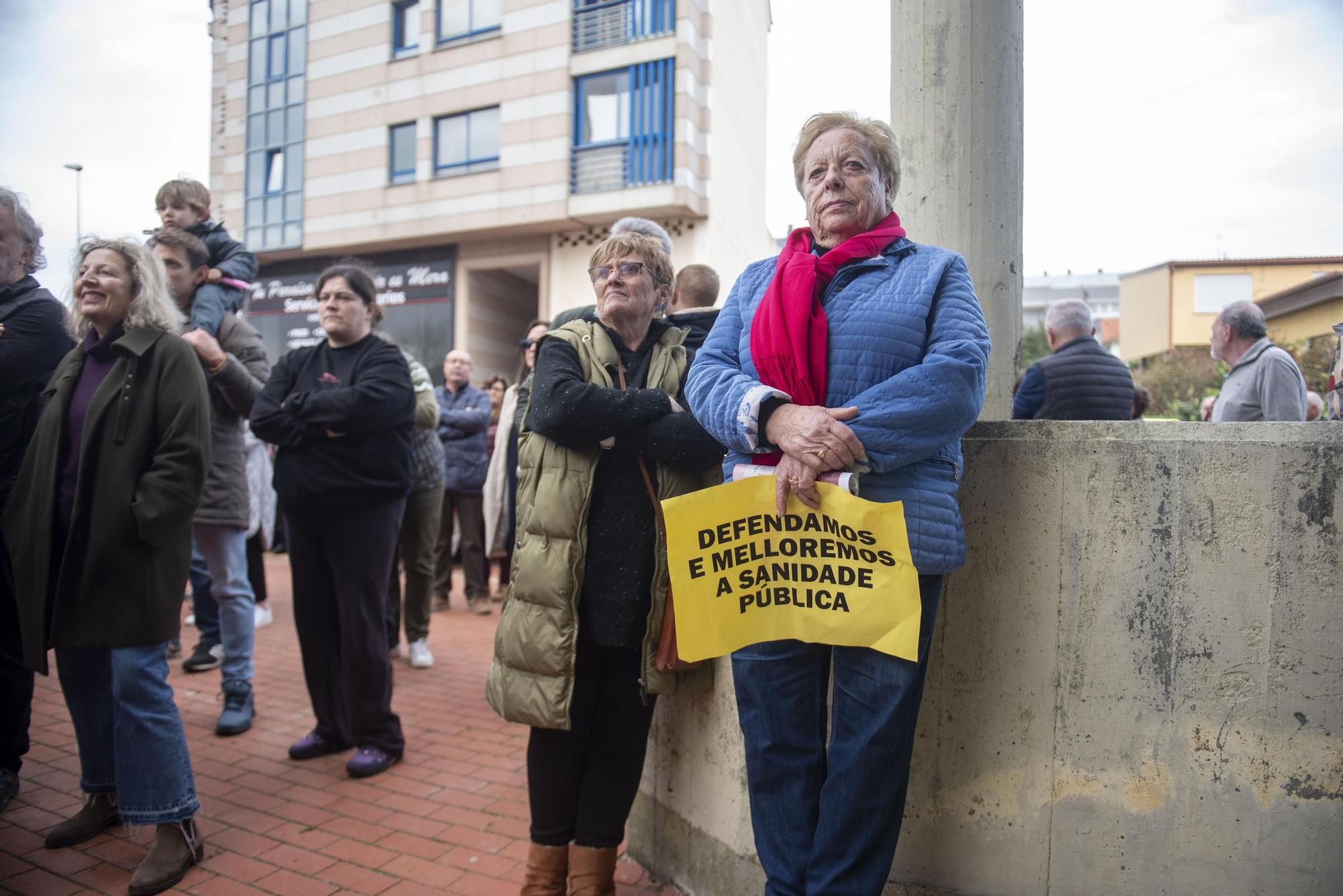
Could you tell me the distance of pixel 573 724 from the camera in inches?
104

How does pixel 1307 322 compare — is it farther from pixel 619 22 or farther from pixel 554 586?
pixel 554 586

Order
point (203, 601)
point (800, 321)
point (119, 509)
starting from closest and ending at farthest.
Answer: point (800, 321) → point (119, 509) → point (203, 601)

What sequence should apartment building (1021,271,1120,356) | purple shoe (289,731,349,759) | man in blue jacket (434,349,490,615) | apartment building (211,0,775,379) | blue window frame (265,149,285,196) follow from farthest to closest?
apartment building (1021,271,1120,356), blue window frame (265,149,285,196), apartment building (211,0,775,379), man in blue jacket (434,349,490,615), purple shoe (289,731,349,759)

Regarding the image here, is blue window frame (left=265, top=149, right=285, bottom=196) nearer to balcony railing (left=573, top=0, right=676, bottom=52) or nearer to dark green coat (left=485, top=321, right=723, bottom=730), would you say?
balcony railing (left=573, top=0, right=676, bottom=52)

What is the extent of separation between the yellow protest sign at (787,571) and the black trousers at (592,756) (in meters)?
0.61

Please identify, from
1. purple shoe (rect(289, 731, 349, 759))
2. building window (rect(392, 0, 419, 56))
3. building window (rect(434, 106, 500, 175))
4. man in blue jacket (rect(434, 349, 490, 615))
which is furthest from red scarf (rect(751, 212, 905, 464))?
building window (rect(392, 0, 419, 56))

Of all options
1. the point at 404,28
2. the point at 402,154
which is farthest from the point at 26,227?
the point at 404,28

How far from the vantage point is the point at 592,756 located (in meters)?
2.68

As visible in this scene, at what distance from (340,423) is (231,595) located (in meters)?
1.50

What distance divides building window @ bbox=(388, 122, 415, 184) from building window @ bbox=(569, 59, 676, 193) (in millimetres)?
4167

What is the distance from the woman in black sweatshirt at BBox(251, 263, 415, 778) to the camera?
3.65 m

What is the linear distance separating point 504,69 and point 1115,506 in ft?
60.0

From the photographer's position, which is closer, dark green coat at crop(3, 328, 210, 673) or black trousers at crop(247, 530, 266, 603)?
dark green coat at crop(3, 328, 210, 673)

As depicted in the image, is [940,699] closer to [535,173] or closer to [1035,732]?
[1035,732]
